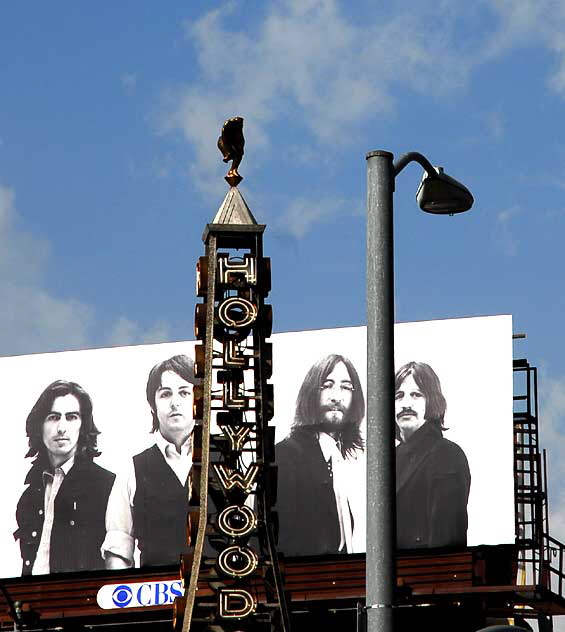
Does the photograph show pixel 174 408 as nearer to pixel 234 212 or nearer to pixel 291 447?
pixel 291 447

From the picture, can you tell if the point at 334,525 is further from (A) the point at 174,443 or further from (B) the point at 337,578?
(A) the point at 174,443

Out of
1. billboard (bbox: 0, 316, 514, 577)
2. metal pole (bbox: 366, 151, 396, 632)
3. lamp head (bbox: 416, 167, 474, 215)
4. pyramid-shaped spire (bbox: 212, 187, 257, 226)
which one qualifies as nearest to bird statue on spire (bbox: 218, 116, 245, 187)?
pyramid-shaped spire (bbox: 212, 187, 257, 226)

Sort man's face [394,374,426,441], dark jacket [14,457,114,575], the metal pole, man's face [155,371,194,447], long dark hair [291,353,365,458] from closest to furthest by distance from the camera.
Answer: the metal pole < man's face [394,374,426,441] < long dark hair [291,353,365,458] < dark jacket [14,457,114,575] < man's face [155,371,194,447]

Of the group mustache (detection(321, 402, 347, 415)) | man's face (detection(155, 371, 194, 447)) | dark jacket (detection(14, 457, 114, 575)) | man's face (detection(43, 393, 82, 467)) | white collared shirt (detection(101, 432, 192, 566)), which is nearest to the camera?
mustache (detection(321, 402, 347, 415))

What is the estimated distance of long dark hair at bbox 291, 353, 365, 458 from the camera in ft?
138

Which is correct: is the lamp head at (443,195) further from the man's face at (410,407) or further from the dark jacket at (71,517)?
the dark jacket at (71,517)

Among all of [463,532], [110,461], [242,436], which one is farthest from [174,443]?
[242,436]

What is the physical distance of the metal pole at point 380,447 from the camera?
10.1 meters

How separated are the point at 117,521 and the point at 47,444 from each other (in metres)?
3.25

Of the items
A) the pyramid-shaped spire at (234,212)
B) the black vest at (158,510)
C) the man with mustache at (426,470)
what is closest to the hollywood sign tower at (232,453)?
the pyramid-shaped spire at (234,212)

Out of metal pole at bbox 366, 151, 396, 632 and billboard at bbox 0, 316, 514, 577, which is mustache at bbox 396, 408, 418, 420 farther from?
metal pole at bbox 366, 151, 396, 632

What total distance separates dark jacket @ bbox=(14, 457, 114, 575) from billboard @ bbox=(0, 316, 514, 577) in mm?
38

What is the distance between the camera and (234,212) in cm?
3200

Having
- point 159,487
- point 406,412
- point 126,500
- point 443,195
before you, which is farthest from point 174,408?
point 443,195
